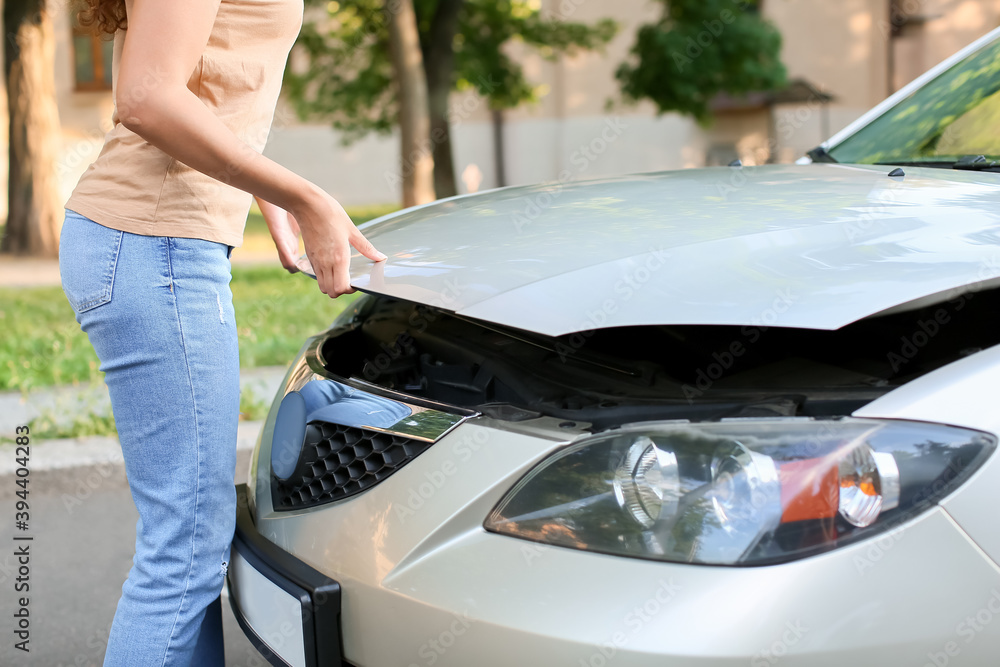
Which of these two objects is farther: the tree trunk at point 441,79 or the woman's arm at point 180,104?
the tree trunk at point 441,79

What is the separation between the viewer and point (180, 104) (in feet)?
4.18

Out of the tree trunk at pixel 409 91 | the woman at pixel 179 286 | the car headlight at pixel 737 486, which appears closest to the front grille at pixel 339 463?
the woman at pixel 179 286

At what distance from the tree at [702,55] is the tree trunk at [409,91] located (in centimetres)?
465

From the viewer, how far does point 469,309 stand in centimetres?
131

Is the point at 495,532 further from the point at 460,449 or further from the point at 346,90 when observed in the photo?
the point at 346,90

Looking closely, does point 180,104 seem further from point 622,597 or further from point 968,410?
point 968,410

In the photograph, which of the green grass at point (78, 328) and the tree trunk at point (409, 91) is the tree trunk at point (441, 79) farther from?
the green grass at point (78, 328)

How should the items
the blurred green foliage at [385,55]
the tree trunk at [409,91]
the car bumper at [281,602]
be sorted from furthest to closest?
the blurred green foliage at [385,55]
the tree trunk at [409,91]
the car bumper at [281,602]

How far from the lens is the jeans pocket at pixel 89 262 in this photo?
1424 millimetres

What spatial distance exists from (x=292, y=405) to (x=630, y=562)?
762mm

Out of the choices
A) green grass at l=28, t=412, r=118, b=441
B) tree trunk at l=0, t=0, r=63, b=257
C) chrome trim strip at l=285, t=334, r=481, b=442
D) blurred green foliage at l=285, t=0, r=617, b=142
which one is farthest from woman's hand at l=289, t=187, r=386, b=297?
blurred green foliage at l=285, t=0, r=617, b=142

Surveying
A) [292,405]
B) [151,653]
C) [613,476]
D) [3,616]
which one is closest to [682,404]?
[613,476]

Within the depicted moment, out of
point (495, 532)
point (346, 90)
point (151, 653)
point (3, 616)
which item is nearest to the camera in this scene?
point (495, 532)

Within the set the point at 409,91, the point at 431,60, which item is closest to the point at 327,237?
the point at 409,91
